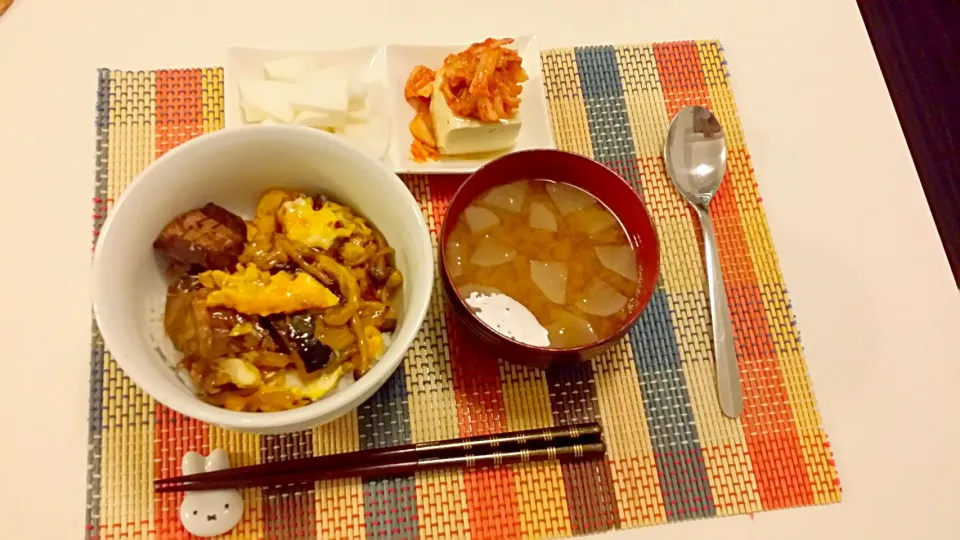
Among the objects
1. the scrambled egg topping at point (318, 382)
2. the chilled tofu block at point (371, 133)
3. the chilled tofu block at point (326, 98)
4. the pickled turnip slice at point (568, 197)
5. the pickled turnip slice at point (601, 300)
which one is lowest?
the scrambled egg topping at point (318, 382)

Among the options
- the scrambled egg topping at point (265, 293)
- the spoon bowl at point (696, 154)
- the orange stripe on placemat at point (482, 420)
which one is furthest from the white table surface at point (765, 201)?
the scrambled egg topping at point (265, 293)

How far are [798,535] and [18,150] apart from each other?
5.42 ft

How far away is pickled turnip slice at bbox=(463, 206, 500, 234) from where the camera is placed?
1244mm

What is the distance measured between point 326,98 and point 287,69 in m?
0.13

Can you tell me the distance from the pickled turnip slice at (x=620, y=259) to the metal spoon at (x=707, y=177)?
0.65 feet

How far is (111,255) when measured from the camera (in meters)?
0.95

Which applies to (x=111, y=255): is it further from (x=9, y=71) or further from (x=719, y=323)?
(x=719, y=323)

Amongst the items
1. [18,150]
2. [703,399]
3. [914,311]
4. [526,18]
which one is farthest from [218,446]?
[914,311]

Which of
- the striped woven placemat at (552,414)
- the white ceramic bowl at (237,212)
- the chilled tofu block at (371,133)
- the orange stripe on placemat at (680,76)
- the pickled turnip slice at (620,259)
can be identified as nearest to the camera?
the white ceramic bowl at (237,212)

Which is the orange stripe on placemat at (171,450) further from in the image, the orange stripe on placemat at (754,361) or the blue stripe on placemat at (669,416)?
the orange stripe on placemat at (754,361)

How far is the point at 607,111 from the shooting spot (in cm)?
150

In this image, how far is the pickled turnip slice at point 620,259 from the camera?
1.24 meters

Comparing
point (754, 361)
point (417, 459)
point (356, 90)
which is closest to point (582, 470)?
point (417, 459)

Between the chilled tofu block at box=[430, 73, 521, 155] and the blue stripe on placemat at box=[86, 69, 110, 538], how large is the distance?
0.65m
